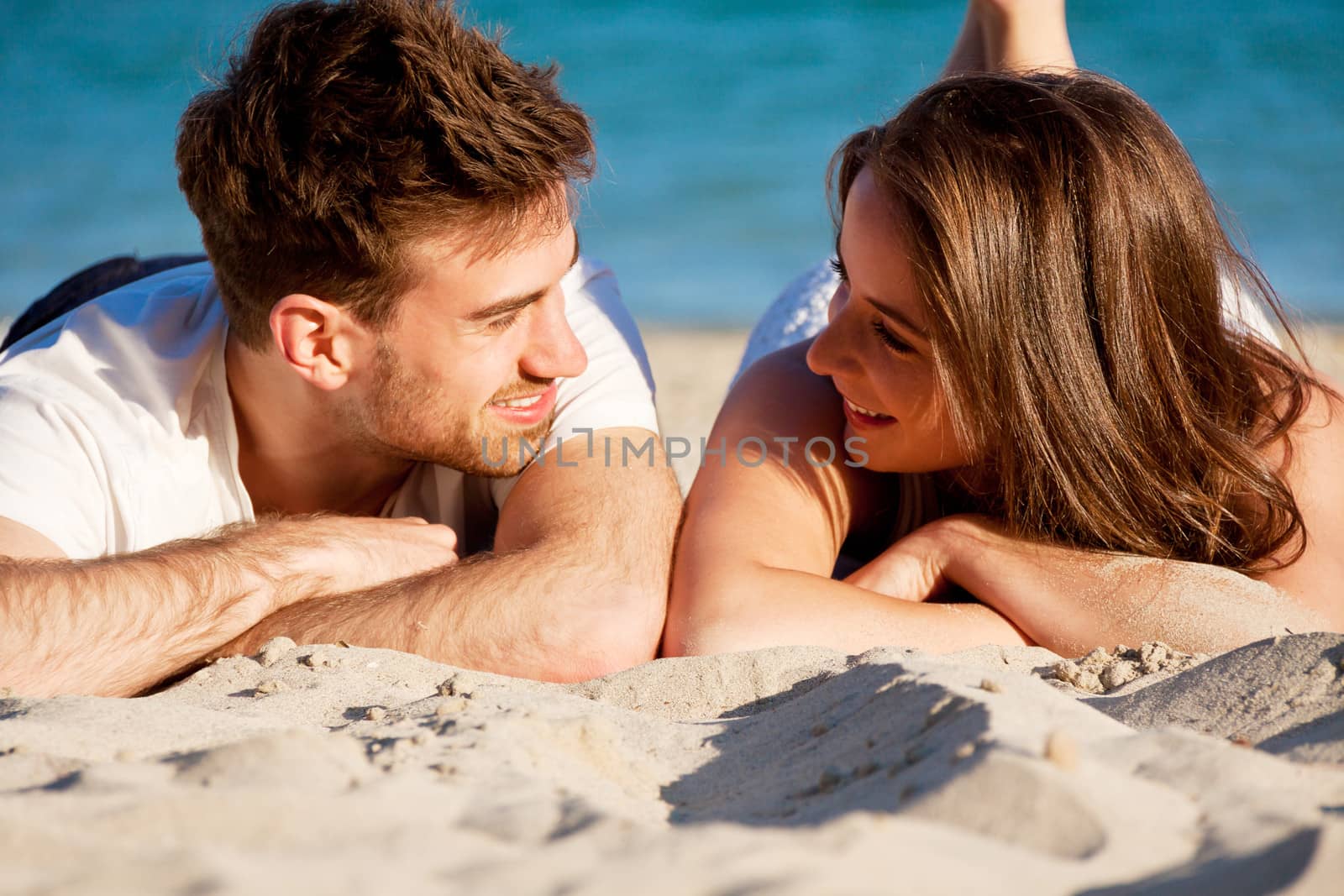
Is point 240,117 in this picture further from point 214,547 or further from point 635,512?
point 635,512

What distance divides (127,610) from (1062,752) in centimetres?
180

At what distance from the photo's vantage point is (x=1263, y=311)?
3.54 meters

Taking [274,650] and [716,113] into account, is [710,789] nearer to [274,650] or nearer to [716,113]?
[274,650]

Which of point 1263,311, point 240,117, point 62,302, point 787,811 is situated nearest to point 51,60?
point 62,302

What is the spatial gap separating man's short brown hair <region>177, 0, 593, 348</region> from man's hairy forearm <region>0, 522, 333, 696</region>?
666 millimetres

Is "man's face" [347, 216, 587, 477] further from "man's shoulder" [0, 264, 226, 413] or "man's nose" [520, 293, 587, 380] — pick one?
"man's shoulder" [0, 264, 226, 413]

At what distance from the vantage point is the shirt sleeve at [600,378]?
2.96 m

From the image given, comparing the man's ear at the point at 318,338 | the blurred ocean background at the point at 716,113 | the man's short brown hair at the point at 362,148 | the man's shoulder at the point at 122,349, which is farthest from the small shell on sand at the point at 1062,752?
the blurred ocean background at the point at 716,113

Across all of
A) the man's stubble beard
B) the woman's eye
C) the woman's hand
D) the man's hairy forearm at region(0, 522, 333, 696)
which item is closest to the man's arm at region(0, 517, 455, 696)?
the man's hairy forearm at region(0, 522, 333, 696)

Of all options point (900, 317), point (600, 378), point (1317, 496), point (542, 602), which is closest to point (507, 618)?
point (542, 602)

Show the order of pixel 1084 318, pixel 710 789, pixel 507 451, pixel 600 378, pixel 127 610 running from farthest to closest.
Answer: pixel 600 378, pixel 507 451, pixel 1084 318, pixel 127 610, pixel 710 789

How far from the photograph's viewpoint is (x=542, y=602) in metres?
2.44

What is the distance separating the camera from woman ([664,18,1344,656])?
245cm

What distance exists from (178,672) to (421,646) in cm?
48
